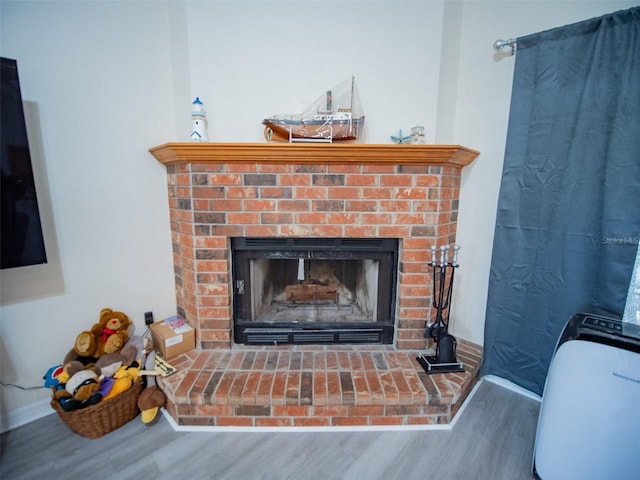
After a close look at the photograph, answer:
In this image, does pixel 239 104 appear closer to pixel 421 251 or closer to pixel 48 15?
pixel 48 15

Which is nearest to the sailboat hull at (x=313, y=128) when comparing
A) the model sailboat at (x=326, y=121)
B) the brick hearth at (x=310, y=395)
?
the model sailboat at (x=326, y=121)

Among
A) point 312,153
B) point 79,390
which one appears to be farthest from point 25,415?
point 312,153

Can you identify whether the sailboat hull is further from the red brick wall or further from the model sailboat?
the red brick wall

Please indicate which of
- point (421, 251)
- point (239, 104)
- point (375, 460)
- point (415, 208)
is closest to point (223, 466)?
point (375, 460)

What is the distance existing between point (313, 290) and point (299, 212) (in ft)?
2.12

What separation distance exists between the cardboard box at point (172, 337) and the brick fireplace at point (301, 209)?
5 cm

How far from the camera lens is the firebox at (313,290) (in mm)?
1643

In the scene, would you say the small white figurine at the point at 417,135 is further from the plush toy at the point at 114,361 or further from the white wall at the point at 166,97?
the plush toy at the point at 114,361

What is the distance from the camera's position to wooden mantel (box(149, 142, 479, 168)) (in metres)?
1.41

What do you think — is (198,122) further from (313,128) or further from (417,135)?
(417,135)

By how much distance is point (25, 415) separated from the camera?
4.61 feet

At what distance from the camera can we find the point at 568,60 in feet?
4.37

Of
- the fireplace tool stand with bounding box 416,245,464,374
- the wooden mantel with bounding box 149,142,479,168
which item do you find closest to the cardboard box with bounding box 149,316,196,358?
the wooden mantel with bounding box 149,142,479,168

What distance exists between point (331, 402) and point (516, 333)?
3.62ft
